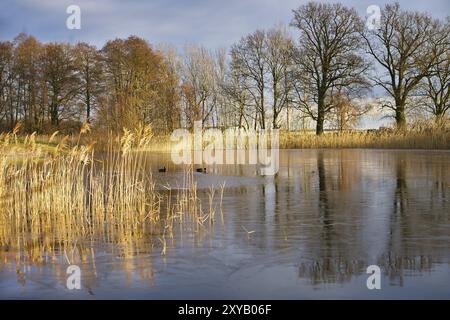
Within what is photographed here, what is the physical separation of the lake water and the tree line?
2399 centimetres

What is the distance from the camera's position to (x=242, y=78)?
4350 centimetres

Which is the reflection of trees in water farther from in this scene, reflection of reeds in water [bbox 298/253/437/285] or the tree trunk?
the tree trunk

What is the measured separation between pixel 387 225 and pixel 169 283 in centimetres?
370

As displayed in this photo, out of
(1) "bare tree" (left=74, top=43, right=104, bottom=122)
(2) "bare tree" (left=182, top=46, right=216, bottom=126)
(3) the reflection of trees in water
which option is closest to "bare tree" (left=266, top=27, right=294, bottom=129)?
(2) "bare tree" (left=182, top=46, right=216, bottom=126)

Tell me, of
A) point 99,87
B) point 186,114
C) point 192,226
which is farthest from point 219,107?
point 192,226

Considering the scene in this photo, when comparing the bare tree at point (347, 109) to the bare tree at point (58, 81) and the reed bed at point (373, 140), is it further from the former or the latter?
the bare tree at point (58, 81)

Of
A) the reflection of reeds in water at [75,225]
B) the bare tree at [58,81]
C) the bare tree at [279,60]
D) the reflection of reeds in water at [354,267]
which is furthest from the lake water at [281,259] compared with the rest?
the bare tree at [58,81]

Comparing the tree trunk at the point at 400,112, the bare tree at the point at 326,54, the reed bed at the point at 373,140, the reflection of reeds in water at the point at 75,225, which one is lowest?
the reflection of reeds in water at the point at 75,225

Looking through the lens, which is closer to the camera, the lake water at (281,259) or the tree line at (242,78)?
the lake water at (281,259)

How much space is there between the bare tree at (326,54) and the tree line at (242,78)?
8cm

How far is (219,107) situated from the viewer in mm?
48500

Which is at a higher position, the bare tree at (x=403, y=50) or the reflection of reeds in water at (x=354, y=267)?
the bare tree at (x=403, y=50)

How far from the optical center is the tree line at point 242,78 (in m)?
36.6
